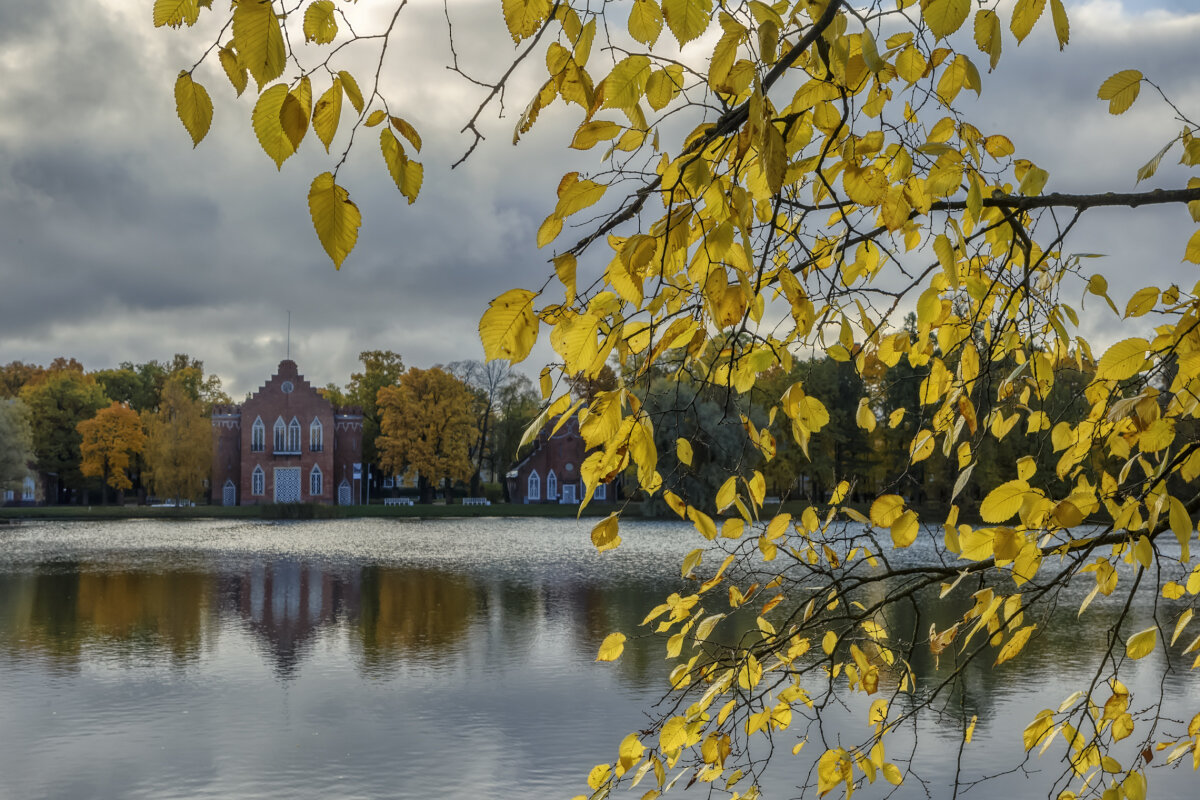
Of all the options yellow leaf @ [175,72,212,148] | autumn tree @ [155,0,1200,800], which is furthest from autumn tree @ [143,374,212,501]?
yellow leaf @ [175,72,212,148]

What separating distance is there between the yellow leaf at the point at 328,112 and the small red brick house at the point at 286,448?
54974 mm

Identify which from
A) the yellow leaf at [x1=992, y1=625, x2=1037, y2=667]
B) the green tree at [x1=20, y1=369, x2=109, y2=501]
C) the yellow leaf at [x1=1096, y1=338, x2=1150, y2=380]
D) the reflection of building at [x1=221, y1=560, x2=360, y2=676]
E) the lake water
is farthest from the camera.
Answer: the green tree at [x1=20, y1=369, x2=109, y2=501]

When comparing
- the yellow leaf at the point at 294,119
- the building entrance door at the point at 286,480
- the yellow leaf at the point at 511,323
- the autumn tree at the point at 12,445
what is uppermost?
the autumn tree at the point at 12,445

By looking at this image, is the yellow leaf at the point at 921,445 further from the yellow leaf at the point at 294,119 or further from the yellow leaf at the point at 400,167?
the yellow leaf at the point at 294,119

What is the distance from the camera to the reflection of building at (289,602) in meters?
13.0

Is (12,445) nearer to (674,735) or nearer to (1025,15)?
(674,735)

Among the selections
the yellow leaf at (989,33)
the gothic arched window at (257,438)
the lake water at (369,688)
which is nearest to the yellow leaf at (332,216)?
the yellow leaf at (989,33)

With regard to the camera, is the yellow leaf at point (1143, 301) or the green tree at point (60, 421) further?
the green tree at point (60, 421)

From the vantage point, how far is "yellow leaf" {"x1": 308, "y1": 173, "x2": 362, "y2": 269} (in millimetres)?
1115

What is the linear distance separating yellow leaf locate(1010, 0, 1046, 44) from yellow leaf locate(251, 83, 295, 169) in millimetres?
1084

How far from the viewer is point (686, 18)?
1.30m

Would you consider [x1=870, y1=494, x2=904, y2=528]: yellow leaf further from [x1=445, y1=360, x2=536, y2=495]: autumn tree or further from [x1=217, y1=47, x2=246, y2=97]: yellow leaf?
[x1=445, y1=360, x2=536, y2=495]: autumn tree

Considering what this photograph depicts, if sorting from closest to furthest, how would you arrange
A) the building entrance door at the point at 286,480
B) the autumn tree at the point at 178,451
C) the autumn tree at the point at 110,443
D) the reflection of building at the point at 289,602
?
1. the reflection of building at the point at 289,602
2. the autumn tree at the point at 178,451
3. the autumn tree at the point at 110,443
4. the building entrance door at the point at 286,480

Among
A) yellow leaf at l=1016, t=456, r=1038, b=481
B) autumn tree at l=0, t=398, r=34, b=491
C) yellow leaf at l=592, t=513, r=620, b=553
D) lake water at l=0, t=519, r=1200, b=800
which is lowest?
lake water at l=0, t=519, r=1200, b=800
